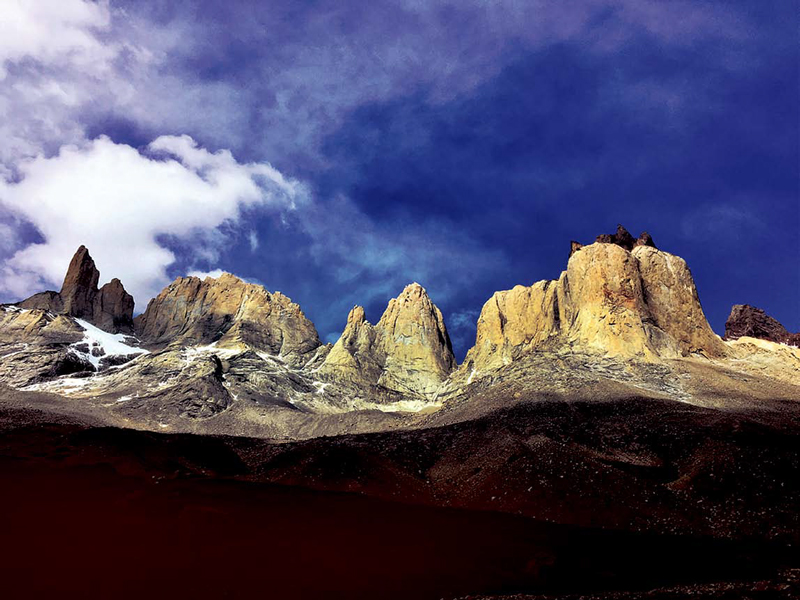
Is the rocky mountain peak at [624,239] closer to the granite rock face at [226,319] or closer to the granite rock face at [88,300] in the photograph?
the granite rock face at [226,319]

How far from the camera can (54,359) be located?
95000 mm

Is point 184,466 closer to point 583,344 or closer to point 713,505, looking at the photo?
point 713,505

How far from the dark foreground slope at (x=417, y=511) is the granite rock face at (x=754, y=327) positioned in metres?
78.4

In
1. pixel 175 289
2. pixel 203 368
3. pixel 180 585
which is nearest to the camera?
pixel 180 585

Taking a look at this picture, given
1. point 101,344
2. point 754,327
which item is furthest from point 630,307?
point 101,344

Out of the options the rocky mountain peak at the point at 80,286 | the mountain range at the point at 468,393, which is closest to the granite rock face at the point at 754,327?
the mountain range at the point at 468,393

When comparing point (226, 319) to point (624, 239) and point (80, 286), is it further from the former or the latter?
point (624, 239)

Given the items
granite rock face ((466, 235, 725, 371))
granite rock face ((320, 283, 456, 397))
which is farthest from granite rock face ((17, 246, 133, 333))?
granite rock face ((466, 235, 725, 371))

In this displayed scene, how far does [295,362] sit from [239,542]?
10441 centimetres

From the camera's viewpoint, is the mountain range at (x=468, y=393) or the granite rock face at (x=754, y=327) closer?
the mountain range at (x=468, y=393)

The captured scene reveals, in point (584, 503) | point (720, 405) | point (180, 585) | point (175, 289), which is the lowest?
point (180, 585)

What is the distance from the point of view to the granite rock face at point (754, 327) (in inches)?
3890

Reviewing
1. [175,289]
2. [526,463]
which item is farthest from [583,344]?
[175,289]

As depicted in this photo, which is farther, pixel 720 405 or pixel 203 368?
pixel 203 368
